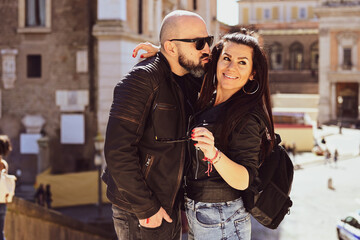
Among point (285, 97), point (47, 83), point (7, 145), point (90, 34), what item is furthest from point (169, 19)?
point (285, 97)

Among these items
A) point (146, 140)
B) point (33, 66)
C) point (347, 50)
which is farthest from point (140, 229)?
point (347, 50)

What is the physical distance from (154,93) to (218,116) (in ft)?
Answer: 1.35

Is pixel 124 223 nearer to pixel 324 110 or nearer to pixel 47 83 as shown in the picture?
pixel 47 83

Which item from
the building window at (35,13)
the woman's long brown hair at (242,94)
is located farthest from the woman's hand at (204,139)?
the building window at (35,13)

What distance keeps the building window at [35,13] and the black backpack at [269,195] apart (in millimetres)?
14883

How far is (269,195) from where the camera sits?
113 inches

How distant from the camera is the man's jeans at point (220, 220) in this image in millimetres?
2781

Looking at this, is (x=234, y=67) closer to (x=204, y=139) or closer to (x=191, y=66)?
(x=191, y=66)

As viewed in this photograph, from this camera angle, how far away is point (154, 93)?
2.79 metres

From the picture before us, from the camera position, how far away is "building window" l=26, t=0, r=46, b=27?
16.2m

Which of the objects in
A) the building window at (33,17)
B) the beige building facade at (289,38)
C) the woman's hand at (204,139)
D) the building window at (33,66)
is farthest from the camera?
the beige building facade at (289,38)

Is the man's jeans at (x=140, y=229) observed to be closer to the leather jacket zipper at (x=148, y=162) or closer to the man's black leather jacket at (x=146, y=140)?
the man's black leather jacket at (x=146, y=140)

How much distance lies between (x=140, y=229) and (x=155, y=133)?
0.61 m

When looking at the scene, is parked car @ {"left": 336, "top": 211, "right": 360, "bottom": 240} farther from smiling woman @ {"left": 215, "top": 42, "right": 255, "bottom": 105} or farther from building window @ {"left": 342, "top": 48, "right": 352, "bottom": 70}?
building window @ {"left": 342, "top": 48, "right": 352, "bottom": 70}
